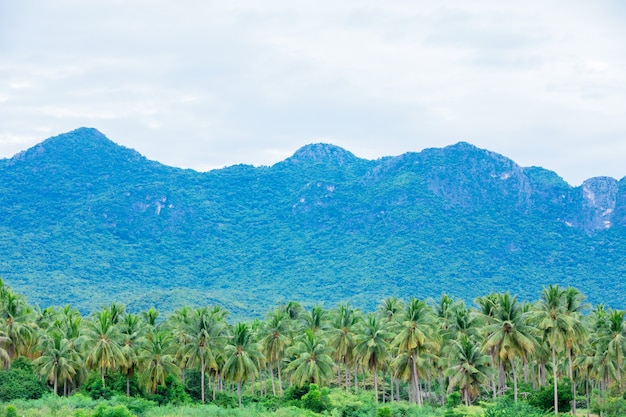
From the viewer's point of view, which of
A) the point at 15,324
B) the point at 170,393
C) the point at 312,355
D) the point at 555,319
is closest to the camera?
the point at 555,319

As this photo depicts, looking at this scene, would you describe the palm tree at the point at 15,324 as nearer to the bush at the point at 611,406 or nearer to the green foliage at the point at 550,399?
the green foliage at the point at 550,399

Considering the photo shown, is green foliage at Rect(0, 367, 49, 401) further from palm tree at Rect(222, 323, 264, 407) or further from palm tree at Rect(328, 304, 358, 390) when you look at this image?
palm tree at Rect(328, 304, 358, 390)

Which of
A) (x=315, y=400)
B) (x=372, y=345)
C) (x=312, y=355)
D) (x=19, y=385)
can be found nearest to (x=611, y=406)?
(x=372, y=345)

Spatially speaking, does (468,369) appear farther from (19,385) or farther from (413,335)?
(19,385)

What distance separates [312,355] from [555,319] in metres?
24.9

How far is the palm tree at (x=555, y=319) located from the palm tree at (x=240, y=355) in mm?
29240

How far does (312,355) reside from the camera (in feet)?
277

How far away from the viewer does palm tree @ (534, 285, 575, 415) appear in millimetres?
76312

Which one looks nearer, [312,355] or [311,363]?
[311,363]

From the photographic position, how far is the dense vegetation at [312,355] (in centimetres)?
7750

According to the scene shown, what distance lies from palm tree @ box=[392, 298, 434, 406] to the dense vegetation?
5.1 inches

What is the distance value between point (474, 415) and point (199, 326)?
101ft

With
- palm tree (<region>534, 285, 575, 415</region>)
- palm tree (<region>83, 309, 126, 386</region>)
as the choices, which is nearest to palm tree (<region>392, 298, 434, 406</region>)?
palm tree (<region>534, 285, 575, 415</region>)

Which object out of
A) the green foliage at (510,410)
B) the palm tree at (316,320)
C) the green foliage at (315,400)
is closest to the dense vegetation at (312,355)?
the green foliage at (315,400)
